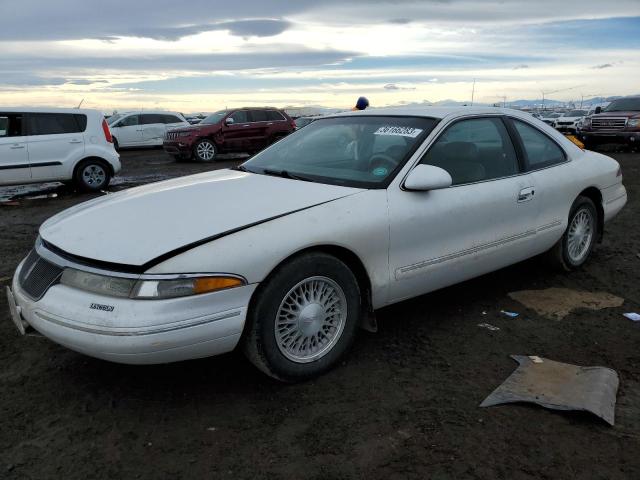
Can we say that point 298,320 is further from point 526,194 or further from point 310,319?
point 526,194

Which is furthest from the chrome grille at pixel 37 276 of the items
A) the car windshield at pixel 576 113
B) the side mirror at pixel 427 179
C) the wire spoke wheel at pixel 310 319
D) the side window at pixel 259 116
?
the car windshield at pixel 576 113

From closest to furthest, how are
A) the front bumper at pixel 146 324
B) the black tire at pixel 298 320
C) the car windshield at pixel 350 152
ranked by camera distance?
the front bumper at pixel 146 324 → the black tire at pixel 298 320 → the car windshield at pixel 350 152

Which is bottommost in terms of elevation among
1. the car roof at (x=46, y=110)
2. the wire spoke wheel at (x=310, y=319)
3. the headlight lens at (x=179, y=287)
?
the wire spoke wheel at (x=310, y=319)

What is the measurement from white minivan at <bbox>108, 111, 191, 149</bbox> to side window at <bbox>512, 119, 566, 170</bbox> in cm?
1813

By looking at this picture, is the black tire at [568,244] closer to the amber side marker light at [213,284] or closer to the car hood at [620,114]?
the amber side marker light at [213,284]

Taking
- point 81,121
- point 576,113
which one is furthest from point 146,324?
point 576,113

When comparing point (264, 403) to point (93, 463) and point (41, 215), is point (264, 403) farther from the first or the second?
point (41, 215)

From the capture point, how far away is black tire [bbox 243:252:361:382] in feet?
9.71

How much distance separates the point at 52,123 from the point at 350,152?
8.47 m

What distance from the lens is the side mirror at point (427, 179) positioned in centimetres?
354

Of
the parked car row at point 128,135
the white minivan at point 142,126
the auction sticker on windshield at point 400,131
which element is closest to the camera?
the auction sticker on windshield at point 400,131

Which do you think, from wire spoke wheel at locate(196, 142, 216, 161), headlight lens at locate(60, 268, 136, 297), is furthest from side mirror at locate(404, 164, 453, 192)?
wire spoke wheel at locate(196, 142, 216, 161)

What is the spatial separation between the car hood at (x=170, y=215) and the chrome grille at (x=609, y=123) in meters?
16.7

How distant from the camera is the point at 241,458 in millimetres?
2580
